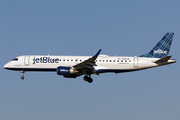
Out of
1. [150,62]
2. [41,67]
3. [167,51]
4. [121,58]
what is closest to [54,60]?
[41,67]

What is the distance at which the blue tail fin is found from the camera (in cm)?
5404

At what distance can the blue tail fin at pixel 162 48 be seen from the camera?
5404cm

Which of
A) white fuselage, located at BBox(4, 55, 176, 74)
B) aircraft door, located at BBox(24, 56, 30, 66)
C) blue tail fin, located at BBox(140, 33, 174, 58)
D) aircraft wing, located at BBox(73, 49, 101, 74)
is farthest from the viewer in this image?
blue tail fin, located at BBox(140, 33, 174, 58)

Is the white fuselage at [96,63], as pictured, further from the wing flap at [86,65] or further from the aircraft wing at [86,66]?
the wing flap at [86,65]

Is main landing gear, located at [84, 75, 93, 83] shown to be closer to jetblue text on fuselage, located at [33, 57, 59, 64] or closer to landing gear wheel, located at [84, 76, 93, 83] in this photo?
landing gear wheel, located at [84, 76, 93, 83]

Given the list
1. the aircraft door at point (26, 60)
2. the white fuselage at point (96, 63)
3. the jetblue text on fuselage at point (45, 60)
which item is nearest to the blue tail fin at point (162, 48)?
the white fuselage at point (96, 63)

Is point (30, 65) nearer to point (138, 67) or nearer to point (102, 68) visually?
point (102, 68)

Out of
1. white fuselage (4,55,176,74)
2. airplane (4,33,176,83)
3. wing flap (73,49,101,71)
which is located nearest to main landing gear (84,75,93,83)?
airplane (4,33,176,83)

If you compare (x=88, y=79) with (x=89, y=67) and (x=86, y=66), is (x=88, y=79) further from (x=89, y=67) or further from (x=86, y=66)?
(x=86, y=66)

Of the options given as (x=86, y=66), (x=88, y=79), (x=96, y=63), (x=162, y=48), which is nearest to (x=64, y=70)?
(x=86, y=66)

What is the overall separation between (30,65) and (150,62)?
61.6ft

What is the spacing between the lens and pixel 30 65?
53.1 metres

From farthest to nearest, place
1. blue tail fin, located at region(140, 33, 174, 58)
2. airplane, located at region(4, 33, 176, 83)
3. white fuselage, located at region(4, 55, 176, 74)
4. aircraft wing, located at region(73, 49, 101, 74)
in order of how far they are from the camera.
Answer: blue tail fin, located at region(140, 33, 174, 58) → white fuselage, located at region(4, 55, 176, 74) → airplane, located at region(4, 33, 176, 83) → aircraft wing, located at region(73, 49, 101, 74)

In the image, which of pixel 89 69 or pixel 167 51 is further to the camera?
pixel 167 51
